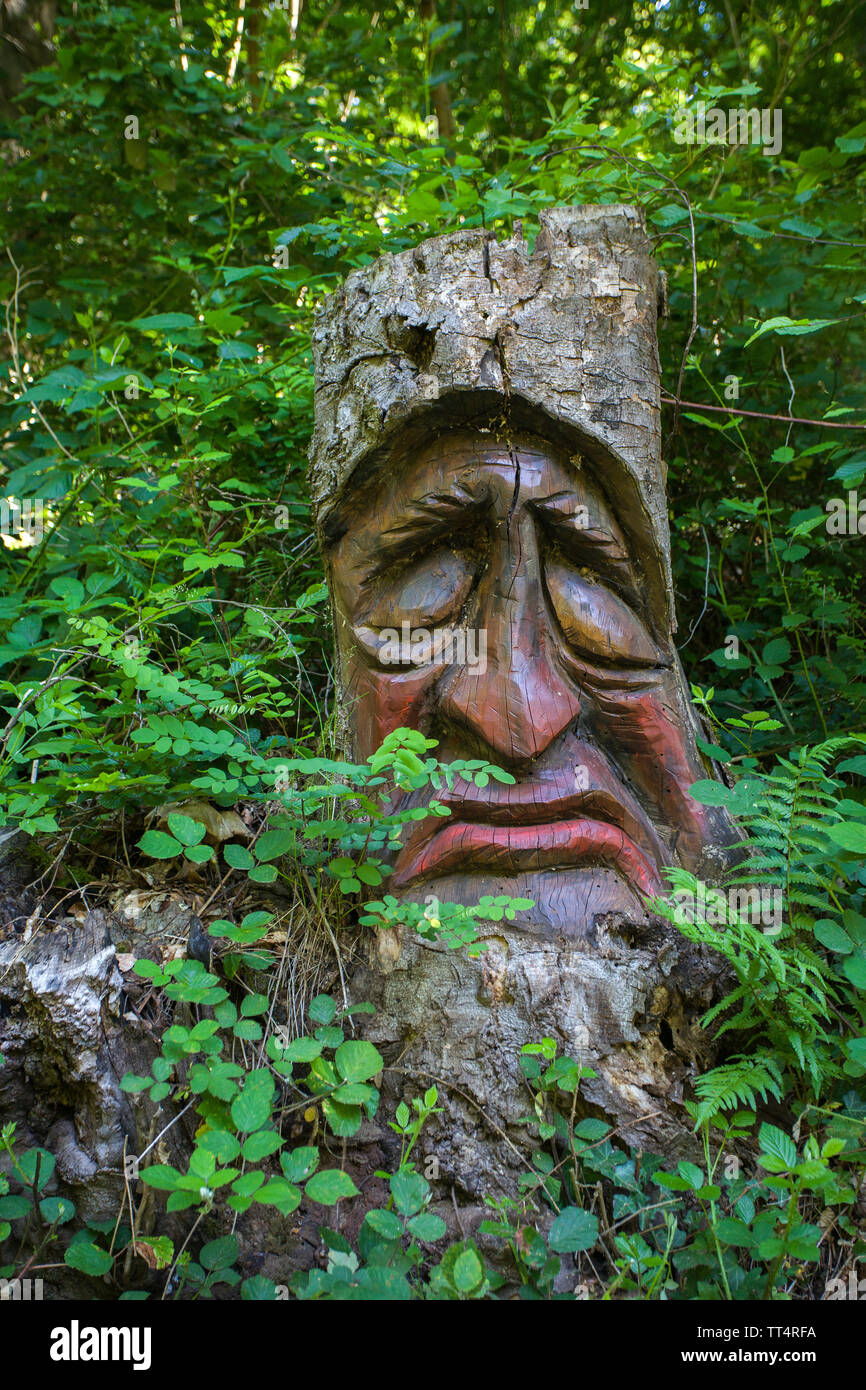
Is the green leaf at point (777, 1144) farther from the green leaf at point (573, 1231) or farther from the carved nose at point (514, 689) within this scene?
the carved nose at point (514, 689)

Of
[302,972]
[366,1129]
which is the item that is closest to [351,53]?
[302,972]

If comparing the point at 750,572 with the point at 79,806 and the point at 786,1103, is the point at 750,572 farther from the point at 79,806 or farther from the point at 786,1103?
the point at 79,806

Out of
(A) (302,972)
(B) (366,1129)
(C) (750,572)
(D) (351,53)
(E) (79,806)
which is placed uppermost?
(D) (351,53)

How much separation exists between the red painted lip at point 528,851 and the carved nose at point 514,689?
210 millimetres

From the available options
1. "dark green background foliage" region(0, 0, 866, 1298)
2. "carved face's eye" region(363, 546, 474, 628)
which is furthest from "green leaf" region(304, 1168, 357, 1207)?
"carved face's eye" region(363, 546, 474, 628)

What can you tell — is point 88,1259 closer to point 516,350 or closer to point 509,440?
point 509,440

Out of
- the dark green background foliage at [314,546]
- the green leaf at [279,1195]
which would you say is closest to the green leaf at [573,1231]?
the dark green background foliage at [314,546]

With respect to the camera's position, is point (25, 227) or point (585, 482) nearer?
point (585, 482)

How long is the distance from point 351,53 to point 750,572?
3.41 m

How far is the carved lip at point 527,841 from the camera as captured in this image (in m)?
2.33

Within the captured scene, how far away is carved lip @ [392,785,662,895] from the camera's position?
233cm

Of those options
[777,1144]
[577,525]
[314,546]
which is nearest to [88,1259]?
[777,1144]
